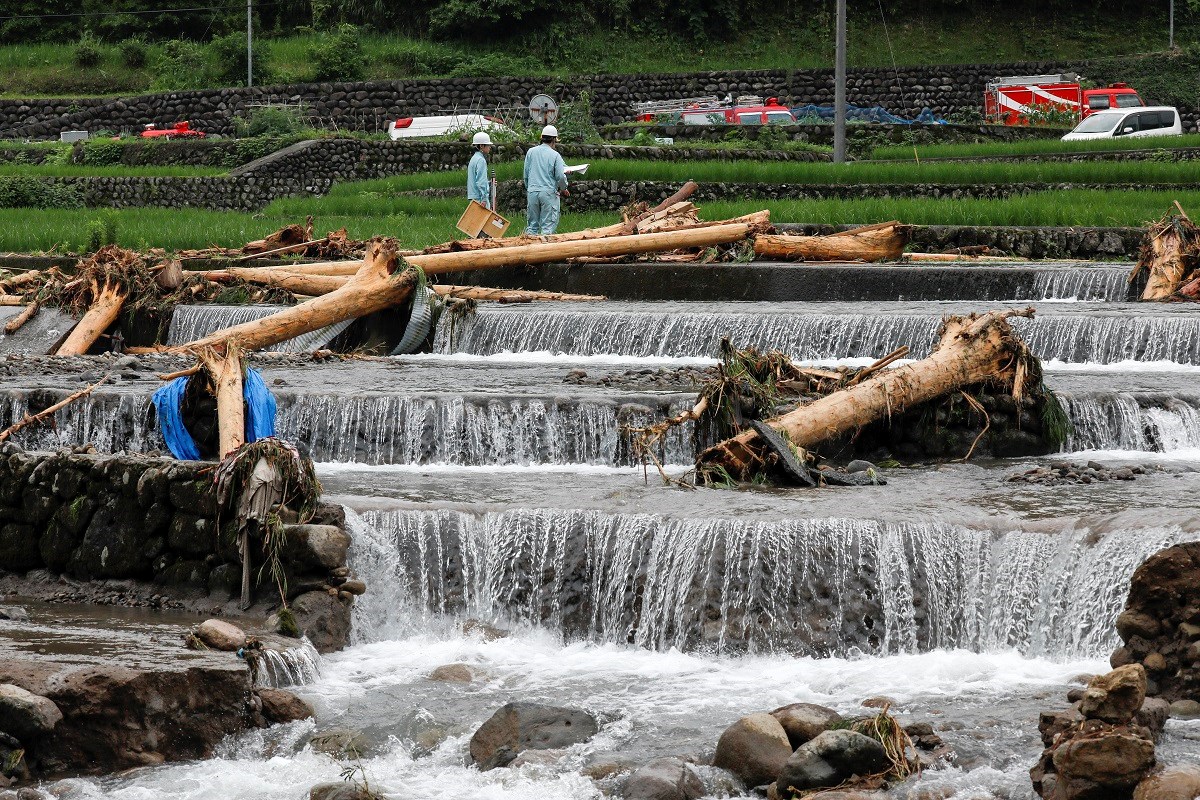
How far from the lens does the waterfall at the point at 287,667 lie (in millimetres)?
7152

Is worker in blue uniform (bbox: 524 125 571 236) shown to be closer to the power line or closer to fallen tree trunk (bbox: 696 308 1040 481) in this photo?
fallen tree trunk (bbox: 696 308 1040 481)

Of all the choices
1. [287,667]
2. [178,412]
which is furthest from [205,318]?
[287,667]

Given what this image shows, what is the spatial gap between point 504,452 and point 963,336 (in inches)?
126

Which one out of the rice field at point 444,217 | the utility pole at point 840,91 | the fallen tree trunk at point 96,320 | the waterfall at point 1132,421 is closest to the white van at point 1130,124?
the utility pole at point 840,91

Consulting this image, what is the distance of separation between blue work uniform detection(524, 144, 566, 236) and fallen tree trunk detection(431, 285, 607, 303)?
1958 millimetres

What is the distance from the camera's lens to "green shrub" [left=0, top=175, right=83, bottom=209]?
28.9m

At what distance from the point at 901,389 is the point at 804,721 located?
4.41 metres

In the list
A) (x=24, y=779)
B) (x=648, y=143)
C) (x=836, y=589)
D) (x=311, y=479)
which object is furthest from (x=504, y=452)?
(x=648, y=143)

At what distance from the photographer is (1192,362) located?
41.9 feet

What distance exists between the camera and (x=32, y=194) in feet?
95.5

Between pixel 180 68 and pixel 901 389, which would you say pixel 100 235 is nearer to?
pixel 901 389

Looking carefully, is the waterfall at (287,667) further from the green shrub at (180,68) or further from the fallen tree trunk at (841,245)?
the green shrub at (180,68)

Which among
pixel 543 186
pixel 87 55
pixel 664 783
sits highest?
pixel 87 55

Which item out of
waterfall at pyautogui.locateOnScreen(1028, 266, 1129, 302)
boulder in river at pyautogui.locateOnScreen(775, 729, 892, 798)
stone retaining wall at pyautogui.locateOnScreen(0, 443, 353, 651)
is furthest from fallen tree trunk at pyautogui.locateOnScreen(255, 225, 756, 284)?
boulder in river at pyautogui.locateOnScreen(775, 729, 892, 798)
